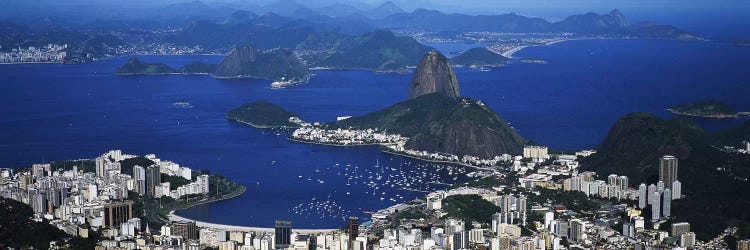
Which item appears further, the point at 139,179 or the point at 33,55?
the point at 33,55

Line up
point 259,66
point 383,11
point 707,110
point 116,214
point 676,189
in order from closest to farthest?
point 116,214 → point 676,189 → point 707,110 → point 259,66 → point 383,11

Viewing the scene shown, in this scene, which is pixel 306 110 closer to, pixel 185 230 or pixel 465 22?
pixel 185 230

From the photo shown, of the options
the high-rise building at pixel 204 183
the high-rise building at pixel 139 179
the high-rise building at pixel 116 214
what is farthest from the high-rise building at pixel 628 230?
the high-rise building at pixel 139 179

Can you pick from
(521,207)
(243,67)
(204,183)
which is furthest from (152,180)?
(243,67)

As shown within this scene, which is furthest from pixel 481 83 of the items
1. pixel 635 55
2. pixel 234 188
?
pixel 234 188

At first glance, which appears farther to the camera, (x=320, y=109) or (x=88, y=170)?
(x=320, y=109)

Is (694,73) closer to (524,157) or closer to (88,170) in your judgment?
(524,157)
